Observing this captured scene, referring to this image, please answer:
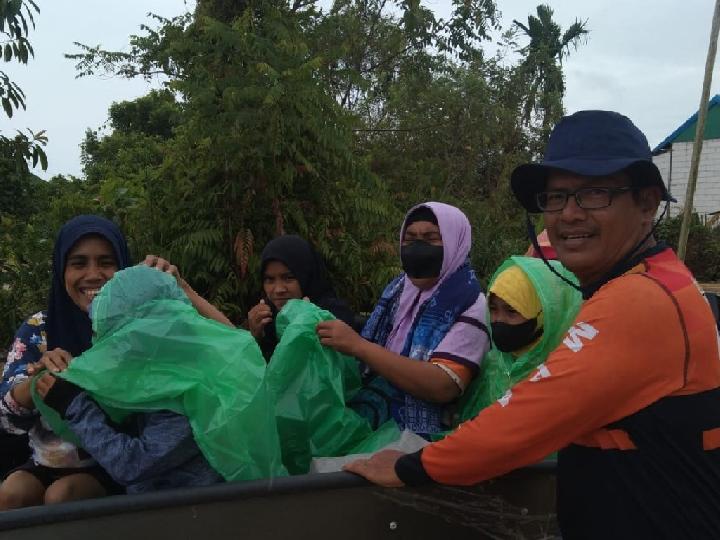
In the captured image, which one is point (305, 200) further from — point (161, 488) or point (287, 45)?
point (161, 488)

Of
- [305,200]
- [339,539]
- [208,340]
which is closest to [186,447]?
[208,340]

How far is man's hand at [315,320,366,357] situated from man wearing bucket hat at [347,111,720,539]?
66 centimetres

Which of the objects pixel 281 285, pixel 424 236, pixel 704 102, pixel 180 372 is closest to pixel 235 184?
pixel 281 285

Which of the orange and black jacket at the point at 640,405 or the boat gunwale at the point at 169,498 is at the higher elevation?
the orange and black jacket at the point at 640,405

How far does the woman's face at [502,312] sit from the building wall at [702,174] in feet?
61.8

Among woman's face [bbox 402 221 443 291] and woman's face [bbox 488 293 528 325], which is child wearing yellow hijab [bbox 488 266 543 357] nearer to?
woman's face [bbox 488 293 528 325]

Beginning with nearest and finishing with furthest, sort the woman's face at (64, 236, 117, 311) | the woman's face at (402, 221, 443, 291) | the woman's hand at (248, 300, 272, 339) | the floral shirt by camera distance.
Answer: the floral shirt → the woman's face at (64, 236, 117, 311) → the woman's face at (402, 221, 443, 291) → the woman's hand at (248, 300, 272, 339)

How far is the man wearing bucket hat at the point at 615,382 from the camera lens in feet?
4.38

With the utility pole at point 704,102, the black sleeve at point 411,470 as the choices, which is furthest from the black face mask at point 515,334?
the utility pole at point 704,102

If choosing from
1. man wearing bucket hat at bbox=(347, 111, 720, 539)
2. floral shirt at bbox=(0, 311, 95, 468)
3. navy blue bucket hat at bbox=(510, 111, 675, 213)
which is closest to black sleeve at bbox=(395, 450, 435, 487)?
man wearing bucket hat at bbox=(347, 111, 720, 539)

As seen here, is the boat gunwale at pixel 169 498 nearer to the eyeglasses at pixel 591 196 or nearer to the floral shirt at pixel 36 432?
the floral shirt at pixel 36 432

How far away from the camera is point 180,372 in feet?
5.73

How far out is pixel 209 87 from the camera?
3850 millimetres

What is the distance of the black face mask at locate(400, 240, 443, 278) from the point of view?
8.14 feet
